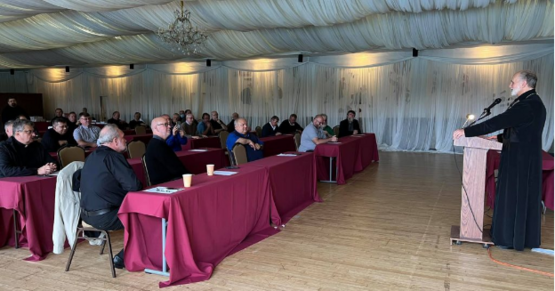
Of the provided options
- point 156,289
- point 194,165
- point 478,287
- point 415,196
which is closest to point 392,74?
point 415,196

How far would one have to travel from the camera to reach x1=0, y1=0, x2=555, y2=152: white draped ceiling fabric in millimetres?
7676

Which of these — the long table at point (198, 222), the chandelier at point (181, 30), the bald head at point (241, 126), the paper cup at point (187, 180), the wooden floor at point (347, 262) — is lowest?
the wooden floor at point (347, 262)

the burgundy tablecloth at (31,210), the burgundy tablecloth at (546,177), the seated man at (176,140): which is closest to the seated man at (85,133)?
the seated man at (176,140)

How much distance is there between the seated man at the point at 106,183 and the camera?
122 inches

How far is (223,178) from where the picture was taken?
368 centimetres

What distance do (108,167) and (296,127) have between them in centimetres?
842

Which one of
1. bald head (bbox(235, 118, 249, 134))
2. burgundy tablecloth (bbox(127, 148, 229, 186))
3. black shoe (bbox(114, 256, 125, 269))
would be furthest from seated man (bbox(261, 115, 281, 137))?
black shoe (bbox(114, 256, 125, 269))

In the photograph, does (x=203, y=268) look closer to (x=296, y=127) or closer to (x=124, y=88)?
(x=296, y=127)

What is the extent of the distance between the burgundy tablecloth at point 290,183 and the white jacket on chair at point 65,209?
1.73m

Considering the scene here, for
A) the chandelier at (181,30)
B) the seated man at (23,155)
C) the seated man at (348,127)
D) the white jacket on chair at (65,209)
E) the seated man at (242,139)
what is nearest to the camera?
the white jacket on chair at (65,209)

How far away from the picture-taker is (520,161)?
3.52 meters

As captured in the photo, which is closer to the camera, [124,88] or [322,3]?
[322,3]

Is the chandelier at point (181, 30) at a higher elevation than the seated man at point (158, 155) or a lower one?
higher

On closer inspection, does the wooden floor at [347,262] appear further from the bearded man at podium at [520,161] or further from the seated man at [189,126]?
the seated man at [189,126]
